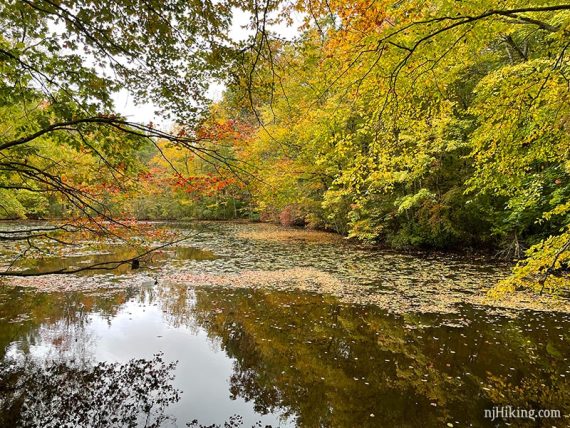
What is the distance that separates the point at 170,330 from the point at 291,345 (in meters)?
2.55

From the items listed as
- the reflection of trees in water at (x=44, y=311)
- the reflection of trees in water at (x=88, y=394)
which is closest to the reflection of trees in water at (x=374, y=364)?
the reflection of trees in water at (x=88, y=394)

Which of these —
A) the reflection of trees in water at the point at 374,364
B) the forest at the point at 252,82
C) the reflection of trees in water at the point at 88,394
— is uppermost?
the forest at the point at 252,82

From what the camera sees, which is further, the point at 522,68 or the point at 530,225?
the point at 530,225

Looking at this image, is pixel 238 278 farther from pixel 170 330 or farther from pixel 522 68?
pixel 522 68

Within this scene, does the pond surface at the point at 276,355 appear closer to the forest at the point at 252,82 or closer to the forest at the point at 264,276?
the forest at the point at 264,276

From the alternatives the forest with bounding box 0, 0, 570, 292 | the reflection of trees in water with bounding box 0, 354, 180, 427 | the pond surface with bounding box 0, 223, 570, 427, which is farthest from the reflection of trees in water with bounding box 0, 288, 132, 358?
the forest with bounding box 0, 0, 570, 292

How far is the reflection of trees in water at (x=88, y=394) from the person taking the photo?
386cm

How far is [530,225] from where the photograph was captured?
12.2m

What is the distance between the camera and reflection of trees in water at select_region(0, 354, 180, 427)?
3859 mm

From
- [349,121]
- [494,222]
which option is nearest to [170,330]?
[494,222]

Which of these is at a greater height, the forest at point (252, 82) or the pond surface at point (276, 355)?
the forest at point (252, 82)

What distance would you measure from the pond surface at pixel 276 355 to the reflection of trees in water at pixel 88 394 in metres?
0.02

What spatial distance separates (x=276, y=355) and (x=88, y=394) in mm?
2665

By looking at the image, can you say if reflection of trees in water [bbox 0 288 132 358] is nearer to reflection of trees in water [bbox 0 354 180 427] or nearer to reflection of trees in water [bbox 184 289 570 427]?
reflection of trees in water [bbox 0 354 180 427]
